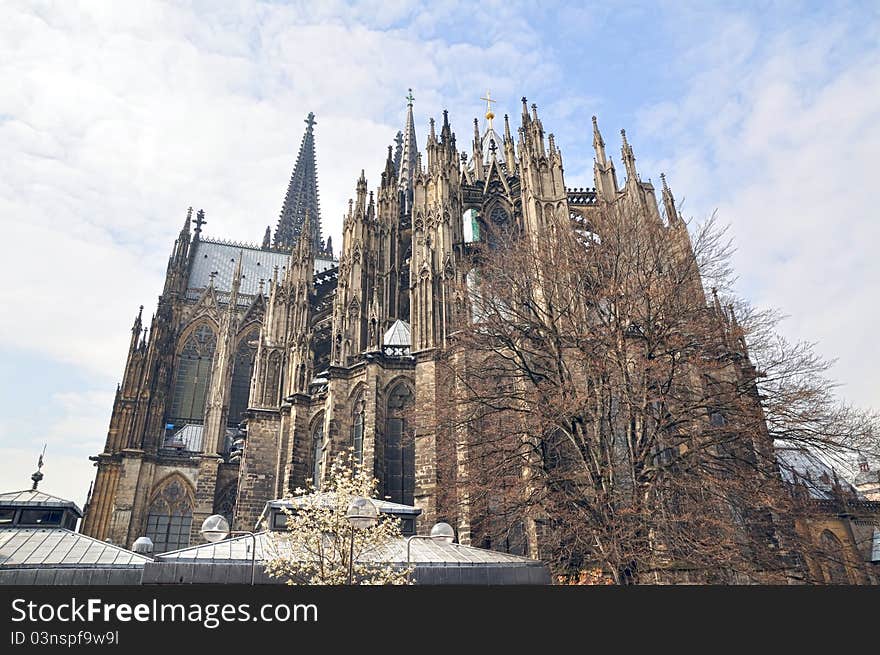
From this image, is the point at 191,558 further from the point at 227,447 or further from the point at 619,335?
the point at 227,447

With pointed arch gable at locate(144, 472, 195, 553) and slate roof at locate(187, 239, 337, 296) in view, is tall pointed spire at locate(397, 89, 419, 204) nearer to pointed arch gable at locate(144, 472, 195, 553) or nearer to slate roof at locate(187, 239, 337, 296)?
slate roof at locate(187, 239, 337, 296)

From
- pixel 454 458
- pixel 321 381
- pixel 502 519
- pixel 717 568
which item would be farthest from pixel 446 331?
pixel 717 568

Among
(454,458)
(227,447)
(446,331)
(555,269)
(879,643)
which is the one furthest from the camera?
(227,447)

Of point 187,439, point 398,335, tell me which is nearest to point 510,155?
point 398,335

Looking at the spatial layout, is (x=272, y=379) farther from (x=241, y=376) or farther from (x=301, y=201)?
(x=301, y=201)

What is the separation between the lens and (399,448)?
850 inches

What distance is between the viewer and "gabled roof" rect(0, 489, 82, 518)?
1998 centimetres

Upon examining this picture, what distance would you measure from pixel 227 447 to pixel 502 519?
26.6m

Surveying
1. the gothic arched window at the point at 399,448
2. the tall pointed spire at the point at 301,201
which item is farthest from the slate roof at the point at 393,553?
the tall pointed spire at the point at 301,201

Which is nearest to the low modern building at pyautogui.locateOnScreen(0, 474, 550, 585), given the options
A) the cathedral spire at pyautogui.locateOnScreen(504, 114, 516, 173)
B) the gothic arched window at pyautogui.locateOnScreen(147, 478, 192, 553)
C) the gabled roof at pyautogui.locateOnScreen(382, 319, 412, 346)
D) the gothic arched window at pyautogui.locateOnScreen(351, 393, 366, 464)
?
the gothic arched window at pyautogui.locateOnScreen(351, 393, 366, 464)

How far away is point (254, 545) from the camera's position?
1488 centimetres

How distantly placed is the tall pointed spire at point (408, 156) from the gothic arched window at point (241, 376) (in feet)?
49.8

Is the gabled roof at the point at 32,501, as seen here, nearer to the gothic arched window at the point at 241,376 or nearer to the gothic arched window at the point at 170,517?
the gothic arched window at the point at 170,517

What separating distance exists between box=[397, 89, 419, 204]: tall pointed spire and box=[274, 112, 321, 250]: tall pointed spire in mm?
17367
